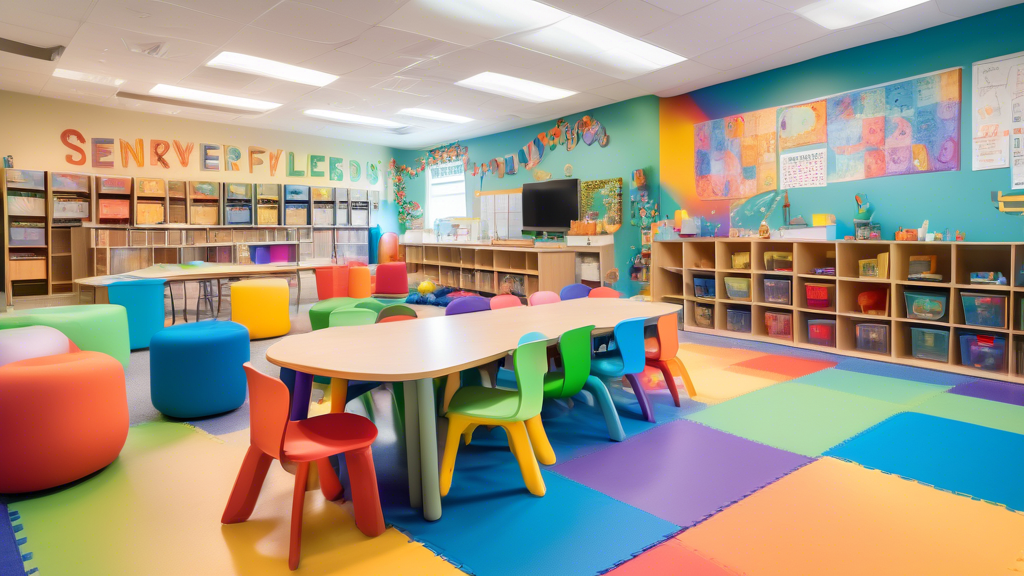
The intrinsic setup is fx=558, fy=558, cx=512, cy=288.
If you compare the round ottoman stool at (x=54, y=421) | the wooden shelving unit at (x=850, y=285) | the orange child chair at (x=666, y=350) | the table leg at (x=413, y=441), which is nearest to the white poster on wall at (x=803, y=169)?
the wooden shelving unit at (x=850, y=285)

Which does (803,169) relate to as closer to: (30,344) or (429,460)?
(429,460)

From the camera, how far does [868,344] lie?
5.61 meters

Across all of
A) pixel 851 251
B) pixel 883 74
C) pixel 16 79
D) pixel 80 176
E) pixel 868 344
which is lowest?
pixel 868 344

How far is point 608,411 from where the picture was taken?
3.43m

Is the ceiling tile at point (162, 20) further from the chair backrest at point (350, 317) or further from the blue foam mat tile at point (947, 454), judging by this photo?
the blue foam mat tile at point (947, 454)

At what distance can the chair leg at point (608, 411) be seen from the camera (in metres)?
3.41

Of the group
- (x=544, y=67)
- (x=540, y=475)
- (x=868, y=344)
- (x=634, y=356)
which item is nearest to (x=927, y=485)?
(x=634, y=356)

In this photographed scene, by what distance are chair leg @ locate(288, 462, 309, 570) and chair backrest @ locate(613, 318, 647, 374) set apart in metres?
1.95

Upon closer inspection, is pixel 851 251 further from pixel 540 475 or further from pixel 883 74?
pixel 540 475

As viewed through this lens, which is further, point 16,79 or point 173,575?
point 16,79

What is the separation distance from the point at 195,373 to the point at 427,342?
1.88 meters

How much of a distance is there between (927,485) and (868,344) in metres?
3.26

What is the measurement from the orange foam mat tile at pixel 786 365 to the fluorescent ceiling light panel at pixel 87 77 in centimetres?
831

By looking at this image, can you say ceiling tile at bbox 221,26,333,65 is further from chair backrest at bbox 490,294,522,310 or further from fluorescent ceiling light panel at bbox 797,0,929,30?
fluorescent ceiling light panel at bbox 797,0,929,30
